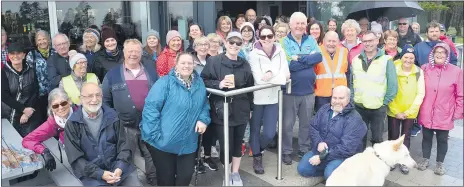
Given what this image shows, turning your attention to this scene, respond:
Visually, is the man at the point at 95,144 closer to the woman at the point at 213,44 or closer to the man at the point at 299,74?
the woman at the point at 213,44

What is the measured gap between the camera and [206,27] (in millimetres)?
7586

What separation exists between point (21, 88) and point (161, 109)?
6.02 ft

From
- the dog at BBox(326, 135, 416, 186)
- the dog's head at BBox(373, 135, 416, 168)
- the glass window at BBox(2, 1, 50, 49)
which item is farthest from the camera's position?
the glass window at BBox(2, 1, 50, 49)

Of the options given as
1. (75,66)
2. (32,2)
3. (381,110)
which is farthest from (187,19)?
(381,110)

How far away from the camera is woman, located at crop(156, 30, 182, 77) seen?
423 cm

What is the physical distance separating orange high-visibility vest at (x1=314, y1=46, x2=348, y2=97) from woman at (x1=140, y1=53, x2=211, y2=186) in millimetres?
1561

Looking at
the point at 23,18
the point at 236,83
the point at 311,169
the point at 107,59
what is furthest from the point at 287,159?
the point at 23,18

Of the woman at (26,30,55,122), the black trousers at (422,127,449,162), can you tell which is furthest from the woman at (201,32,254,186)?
the black trousers at (422,127,449,162)

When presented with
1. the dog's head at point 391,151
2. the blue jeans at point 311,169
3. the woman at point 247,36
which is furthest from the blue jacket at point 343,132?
the woman at point 247,36

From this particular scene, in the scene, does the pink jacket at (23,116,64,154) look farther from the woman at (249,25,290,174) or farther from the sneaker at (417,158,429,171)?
the sneaker at (417,158,429,171)

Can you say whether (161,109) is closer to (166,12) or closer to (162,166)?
(162,166)

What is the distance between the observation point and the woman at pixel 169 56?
4.23 meters

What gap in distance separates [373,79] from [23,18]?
5.81m

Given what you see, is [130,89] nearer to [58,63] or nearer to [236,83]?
[236,83]
